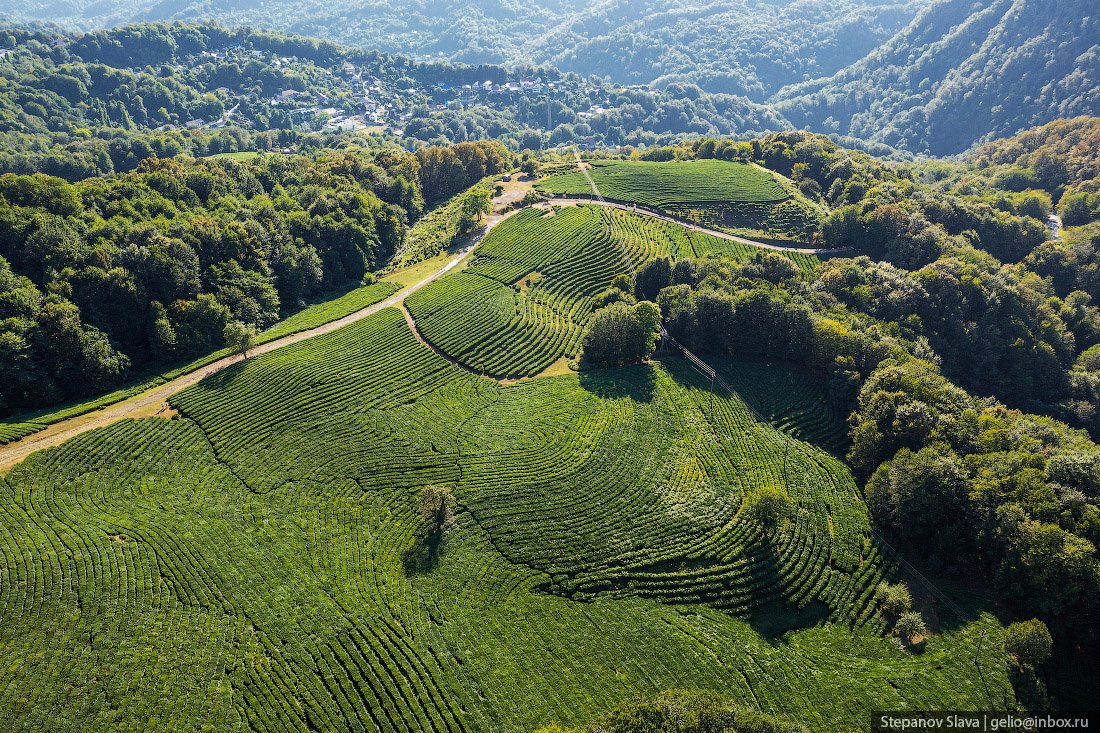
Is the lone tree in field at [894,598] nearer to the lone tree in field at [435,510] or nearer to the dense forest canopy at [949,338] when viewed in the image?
the dense forest canopy at [949,338]

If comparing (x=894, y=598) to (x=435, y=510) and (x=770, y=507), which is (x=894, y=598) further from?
(x=435, y=510)

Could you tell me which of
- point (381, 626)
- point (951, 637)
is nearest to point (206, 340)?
point (381, 626)

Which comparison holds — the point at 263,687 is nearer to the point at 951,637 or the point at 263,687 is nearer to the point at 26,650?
the point at 26,650

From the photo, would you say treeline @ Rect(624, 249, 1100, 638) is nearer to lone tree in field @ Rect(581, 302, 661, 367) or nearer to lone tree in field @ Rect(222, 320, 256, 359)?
lone tree in field @ Rect(581, 302, 661, 367)

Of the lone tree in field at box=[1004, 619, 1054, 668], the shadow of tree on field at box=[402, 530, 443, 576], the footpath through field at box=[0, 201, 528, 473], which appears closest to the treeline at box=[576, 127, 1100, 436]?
the lone tree in field at box=[1004, 619, 1054, 668]

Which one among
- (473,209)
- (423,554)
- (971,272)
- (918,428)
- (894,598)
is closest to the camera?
(894,598)

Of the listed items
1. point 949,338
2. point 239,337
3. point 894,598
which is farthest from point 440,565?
point 949,338
